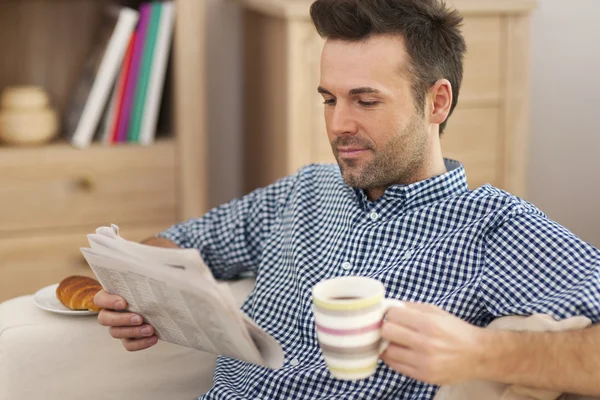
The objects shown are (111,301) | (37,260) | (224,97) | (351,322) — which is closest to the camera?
(351,322)

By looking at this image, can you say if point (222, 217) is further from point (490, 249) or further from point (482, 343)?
point (482, 343)

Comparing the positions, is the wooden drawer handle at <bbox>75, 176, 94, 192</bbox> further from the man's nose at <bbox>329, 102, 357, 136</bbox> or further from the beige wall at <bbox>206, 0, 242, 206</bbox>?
the man's nose at <bbox>329, 102, 357, 136</bbox>

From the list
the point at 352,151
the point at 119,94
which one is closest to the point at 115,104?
the point at 119,94

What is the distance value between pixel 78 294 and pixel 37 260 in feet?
3.13

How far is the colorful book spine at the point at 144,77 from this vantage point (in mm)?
2354

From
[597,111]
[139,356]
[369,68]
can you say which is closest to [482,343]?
[369,68]

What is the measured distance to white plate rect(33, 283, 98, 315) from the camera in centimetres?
144

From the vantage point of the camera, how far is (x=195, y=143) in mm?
2416

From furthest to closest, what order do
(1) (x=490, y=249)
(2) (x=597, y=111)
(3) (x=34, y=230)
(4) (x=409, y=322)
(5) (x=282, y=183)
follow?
(2) (x=597, y=111) < (3) (x=34, y=230) < (5) (x=282, y=183) < (1) (x=490, y=249) < (4) (x=409, y=322)

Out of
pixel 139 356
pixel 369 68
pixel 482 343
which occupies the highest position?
pixel 369 68

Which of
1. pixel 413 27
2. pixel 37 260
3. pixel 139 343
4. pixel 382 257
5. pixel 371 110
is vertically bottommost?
pixel 37 260

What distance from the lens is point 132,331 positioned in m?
1.28

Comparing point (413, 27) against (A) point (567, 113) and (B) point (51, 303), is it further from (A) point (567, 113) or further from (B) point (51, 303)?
(A) point (567, 113)

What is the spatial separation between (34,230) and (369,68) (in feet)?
4.29
